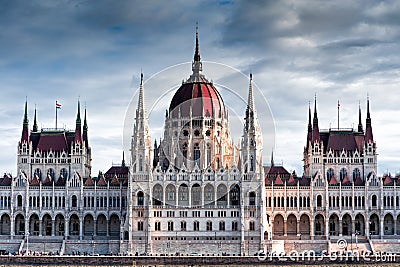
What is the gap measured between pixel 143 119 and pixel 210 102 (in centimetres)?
1299

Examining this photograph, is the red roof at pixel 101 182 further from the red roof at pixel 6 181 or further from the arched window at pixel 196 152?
the arched window at pixel 196 152

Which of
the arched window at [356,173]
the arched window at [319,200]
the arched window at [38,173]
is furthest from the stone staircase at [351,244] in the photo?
the arched window at [38,173]

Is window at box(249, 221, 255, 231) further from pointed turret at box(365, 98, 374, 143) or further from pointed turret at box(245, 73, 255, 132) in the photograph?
pointed turret at box(365, 98, 374, 143)

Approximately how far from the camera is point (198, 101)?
155375 mm

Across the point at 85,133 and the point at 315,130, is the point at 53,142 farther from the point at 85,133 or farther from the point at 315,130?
the point at 315,130

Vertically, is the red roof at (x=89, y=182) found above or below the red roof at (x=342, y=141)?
below

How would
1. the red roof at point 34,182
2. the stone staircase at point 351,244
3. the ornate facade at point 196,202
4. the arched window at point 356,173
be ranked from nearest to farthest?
the ornate facade at point 196,202 → the stone staircase at point 351,244 → the red roof at point 34,182 → the arched window at point 356,173

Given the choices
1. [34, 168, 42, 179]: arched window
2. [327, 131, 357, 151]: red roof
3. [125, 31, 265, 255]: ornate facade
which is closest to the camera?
[125, 31, 265, 255]: ornate facade

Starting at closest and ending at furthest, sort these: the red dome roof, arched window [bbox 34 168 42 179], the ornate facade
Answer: the ornate facade < the red dome roof < arched window [bbox 34 168 42 179]

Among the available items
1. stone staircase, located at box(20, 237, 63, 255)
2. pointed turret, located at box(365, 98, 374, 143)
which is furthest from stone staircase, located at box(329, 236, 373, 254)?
stone staircase, located at box(20, 237, 63, 255)

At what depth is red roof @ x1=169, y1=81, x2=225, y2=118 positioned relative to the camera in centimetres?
15538

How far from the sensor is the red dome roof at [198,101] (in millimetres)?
155375

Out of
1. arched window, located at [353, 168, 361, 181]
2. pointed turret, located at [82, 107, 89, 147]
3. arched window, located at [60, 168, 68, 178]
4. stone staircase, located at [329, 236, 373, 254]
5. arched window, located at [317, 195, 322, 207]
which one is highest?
pointed turret, located at [82, 107, 89, 147]

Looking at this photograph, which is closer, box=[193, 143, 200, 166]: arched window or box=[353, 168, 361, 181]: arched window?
box=[193, 143, 200, 166]: arched window
